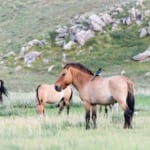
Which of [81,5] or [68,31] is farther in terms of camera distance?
[81,5]

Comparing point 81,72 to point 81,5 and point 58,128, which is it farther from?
point 81,5

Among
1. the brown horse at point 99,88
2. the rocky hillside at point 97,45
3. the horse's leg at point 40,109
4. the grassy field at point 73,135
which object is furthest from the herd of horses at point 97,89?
the rocky hillside at point 97,45

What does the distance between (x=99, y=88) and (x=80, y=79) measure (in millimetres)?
865

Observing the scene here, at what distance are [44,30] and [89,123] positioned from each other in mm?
44250

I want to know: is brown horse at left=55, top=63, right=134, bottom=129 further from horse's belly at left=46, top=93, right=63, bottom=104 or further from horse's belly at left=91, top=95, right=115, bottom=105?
horse's belly at left=46, top=93, right=63, bottom=104

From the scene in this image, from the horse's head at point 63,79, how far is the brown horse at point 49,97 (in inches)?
226

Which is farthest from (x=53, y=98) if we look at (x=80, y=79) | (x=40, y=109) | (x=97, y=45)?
(x=97, y=45)

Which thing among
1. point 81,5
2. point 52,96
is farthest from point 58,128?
point 81,5

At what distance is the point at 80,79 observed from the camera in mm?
17422

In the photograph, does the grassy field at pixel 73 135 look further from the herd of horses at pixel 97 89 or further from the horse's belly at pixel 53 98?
the horse's belly at pixel 53 98

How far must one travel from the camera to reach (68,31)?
5612 cm

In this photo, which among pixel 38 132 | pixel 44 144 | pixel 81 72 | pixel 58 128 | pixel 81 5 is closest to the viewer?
pixel 44 144

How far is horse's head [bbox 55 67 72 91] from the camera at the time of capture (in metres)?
17.2

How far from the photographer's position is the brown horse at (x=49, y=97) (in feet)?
77.0
